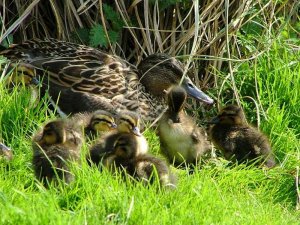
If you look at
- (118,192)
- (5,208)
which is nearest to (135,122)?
(118,192)

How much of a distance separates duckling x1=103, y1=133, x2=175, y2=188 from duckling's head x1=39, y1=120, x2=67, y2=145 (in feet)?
1.02

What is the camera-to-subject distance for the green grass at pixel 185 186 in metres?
5.10

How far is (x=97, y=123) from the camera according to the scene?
6617 mm

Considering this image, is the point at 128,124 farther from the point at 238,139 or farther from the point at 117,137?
the point at 238,139

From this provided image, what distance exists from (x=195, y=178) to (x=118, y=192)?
87 cm

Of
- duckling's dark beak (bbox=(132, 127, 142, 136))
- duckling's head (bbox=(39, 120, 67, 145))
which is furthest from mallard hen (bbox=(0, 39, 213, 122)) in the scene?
duckling's head (bbox=(39, 120, 67, 145))

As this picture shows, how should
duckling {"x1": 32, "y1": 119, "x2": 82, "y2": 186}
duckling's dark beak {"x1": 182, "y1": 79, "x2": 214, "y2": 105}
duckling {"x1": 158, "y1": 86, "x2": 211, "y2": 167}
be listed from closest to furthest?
duckling {"x1": 32, "y1": 119, "x2": 82, "y2": 186}, duckling {"x1": 158, "y1": 86, "x2": 211, "y2": 167}, duckling's dark beak {"x1": 182, "y1": 79, "x2": 214, "y2": 105}

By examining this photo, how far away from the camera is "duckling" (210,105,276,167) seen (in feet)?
22.6

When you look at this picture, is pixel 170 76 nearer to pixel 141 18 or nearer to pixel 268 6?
pixel 141 18

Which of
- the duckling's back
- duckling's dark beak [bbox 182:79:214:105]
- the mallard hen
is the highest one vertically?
the mallard hen

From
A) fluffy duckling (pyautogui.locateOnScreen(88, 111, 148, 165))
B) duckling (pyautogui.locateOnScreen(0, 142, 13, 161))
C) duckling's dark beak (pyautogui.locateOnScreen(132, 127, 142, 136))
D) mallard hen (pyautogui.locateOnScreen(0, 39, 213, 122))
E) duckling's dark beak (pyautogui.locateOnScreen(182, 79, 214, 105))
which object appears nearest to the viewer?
fluffy duckling (pyautogui.locateOnScreen(88, 111, 148, 165))

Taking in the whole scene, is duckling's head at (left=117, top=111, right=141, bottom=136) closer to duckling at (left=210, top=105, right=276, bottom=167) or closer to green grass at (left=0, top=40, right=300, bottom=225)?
green grass at (left=0, top=40, right=300, bottom=225)

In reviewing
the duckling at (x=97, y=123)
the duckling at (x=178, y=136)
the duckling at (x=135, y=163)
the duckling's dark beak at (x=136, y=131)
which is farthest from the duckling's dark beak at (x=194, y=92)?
the duckling at (x=135, y=163)

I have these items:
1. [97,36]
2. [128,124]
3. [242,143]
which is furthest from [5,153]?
[97,36]
